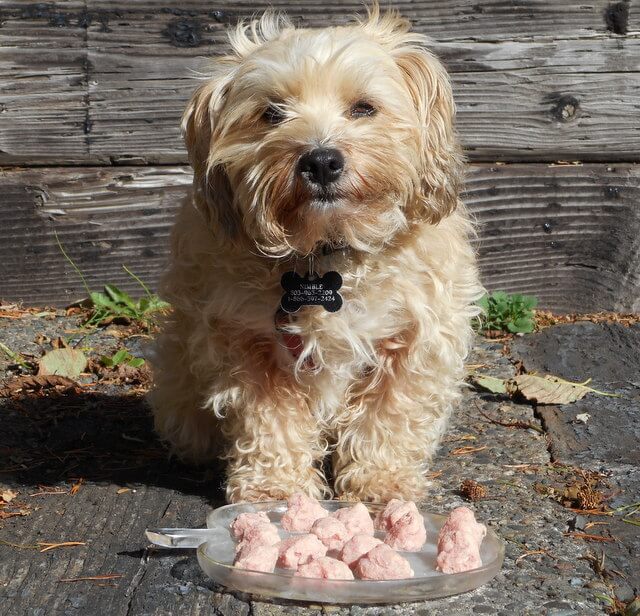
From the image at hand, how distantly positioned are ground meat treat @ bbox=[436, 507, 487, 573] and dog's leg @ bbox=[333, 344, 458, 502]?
62 centimetres

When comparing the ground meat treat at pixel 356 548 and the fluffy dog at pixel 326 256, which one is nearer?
the ground meat treat at pixel 356 548

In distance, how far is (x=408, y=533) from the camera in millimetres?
3062

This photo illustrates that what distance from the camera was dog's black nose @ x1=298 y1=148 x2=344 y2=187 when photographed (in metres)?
3.05

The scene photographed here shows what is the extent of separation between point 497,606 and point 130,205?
3.44 m

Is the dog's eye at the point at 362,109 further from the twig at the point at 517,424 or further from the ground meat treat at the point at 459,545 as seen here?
the twig at the point at 517,424

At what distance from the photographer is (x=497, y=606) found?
280 cm

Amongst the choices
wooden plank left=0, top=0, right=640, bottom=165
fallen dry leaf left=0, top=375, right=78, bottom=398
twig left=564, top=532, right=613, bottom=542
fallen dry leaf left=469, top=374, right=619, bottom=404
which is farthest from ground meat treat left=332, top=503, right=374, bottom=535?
wooden plank left=0, top=0, right=640, bottom=165

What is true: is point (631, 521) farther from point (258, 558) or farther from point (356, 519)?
point (258, 558)

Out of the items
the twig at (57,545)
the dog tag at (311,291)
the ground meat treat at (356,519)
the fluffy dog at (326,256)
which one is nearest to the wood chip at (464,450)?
the fluffy dog at (326,256)

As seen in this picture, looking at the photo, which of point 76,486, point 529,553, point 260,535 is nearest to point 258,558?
point 260,535

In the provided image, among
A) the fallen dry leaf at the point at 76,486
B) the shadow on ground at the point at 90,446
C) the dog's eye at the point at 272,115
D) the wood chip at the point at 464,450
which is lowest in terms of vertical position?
the shadow on ground at the point at 90,446

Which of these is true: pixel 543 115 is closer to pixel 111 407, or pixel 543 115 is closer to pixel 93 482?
pixel 111 407

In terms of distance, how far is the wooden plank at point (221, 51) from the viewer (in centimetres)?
519

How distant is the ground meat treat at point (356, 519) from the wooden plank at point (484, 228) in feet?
8.60
